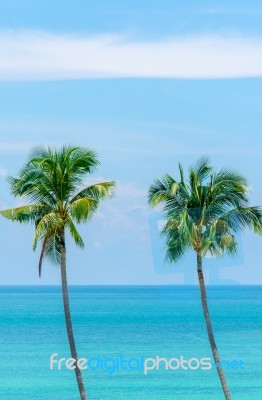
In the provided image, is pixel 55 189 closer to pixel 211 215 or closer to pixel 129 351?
pixel 211 215

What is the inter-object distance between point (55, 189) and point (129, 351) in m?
63.3

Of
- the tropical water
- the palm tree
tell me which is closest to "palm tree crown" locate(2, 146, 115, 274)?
the palm tree

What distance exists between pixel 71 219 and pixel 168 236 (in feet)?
12.0

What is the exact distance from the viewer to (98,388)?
67.0 m

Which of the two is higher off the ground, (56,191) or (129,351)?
(56,191)

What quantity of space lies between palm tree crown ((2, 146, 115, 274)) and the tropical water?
9.33 metres

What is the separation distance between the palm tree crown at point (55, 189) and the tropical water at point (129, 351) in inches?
367

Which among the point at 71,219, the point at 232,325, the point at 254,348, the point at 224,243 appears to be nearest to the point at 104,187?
the point at 71,219

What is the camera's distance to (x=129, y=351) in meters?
93.9

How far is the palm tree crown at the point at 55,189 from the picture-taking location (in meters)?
32.2

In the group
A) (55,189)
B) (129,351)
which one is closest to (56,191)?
(55,189)

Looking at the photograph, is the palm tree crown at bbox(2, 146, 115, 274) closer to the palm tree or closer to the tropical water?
the palm tree

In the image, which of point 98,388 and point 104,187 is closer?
point 104,187

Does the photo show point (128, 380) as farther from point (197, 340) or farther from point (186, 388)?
point (197, 340)
